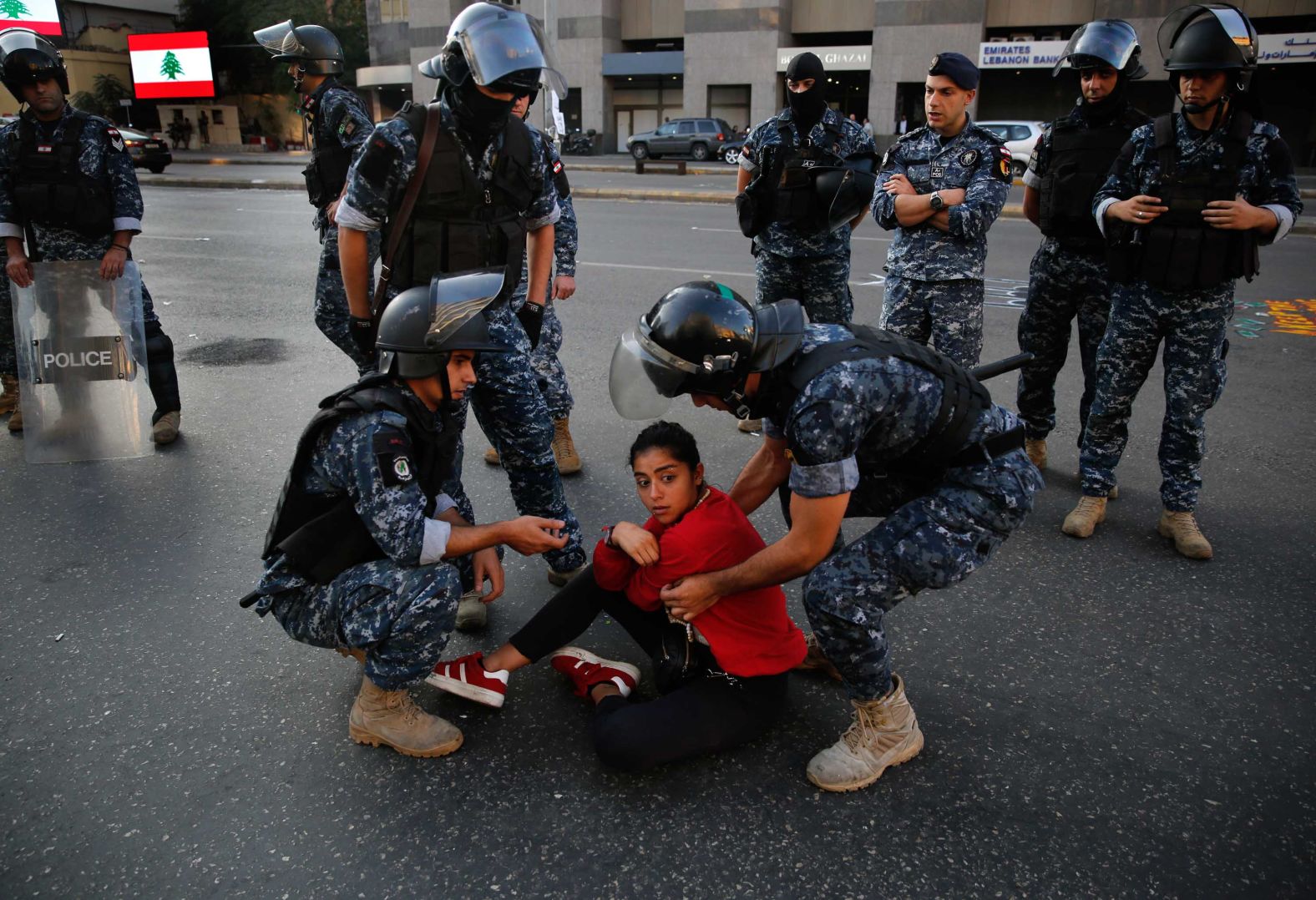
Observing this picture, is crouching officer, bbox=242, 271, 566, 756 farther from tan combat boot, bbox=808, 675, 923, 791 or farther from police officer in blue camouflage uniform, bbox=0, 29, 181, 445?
police officer in blue camouflage uniform, bbox=0, 29, 181, 445

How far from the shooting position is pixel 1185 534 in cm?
355

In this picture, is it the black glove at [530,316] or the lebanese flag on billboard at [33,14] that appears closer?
the black glove at [530,316]

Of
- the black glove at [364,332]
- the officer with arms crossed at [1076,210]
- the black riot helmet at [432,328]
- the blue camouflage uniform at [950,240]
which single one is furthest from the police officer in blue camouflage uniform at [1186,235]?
the black glove at [364,332]

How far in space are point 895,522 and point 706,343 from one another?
28.7 inches

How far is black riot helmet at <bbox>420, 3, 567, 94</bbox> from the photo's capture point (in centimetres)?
282

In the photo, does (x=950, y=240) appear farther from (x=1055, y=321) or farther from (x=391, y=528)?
(x=391, y=528)

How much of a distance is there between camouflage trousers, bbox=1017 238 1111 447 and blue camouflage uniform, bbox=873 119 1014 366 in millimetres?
322

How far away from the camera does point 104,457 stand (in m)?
4.52

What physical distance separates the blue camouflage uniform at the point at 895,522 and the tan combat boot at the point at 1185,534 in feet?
5.10

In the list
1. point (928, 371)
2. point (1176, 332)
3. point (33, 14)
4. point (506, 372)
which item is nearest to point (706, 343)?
point (928, 371)

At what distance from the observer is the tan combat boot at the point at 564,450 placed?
4.36m

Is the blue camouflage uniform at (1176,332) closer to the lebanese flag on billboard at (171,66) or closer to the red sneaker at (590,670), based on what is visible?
the red sneaker at (590,670)

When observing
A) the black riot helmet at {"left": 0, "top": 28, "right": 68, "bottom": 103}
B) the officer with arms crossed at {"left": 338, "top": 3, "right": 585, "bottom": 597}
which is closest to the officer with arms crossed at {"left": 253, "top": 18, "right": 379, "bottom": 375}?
the black riot helmet at {"left": 0, "top": 28, "right": 68, "bottom": 103}

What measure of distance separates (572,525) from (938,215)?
209 cm
